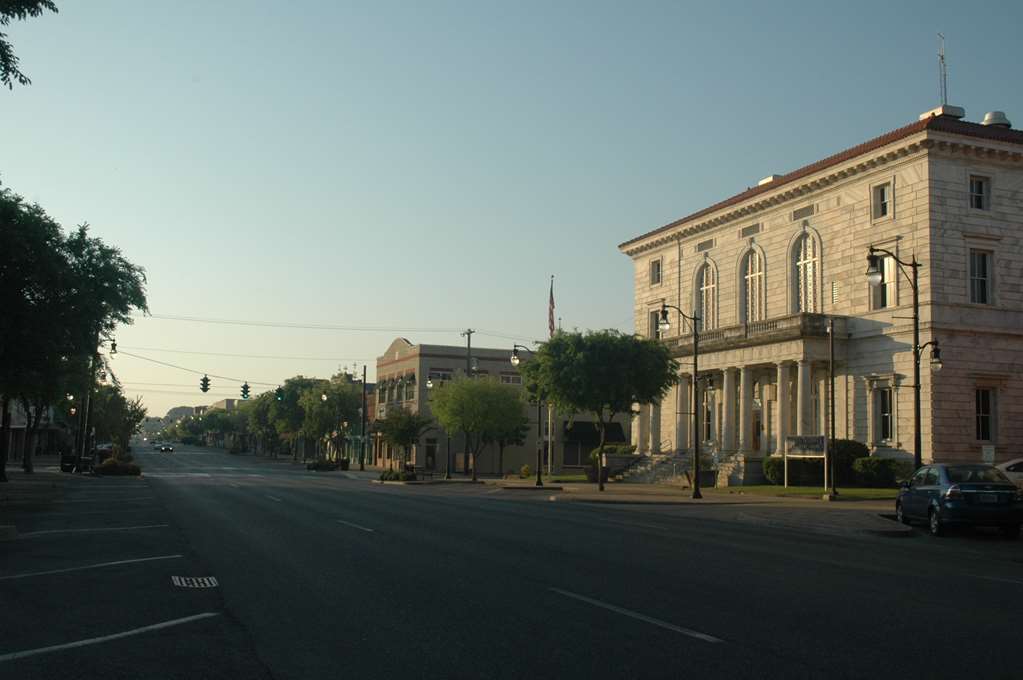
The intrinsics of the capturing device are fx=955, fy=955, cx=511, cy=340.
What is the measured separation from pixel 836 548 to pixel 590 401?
106ft

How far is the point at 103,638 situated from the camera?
897 centimetres

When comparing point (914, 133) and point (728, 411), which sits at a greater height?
point (914, 133)

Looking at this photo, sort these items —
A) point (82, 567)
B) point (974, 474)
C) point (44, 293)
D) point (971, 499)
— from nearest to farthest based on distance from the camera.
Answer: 1. point (82, 567)
2. point (971, 499)
3. point (974, 474)
4. point (44, 293)

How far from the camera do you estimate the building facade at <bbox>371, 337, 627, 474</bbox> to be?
85438 millimetres

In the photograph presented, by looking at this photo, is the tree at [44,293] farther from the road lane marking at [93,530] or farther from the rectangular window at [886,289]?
the rectangular window at [886,289]

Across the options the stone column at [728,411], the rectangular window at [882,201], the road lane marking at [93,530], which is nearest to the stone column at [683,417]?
the stone column at [728,411]

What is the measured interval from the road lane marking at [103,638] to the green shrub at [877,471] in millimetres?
38343

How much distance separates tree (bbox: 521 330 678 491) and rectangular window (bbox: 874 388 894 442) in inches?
454

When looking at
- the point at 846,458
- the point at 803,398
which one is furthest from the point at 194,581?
the point at 803,398

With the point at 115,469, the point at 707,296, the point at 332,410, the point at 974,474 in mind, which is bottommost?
the point at 115,469

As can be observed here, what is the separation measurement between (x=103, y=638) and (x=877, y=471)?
131 ft

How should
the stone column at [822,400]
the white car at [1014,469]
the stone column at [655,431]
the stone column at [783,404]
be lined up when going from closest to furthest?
the white car at [1014,469] → the stone column at [822,400] → the stone column at [783,404] → the stone column at [655,431]

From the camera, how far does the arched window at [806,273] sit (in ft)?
166

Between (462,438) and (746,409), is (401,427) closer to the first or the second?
(462,438)
